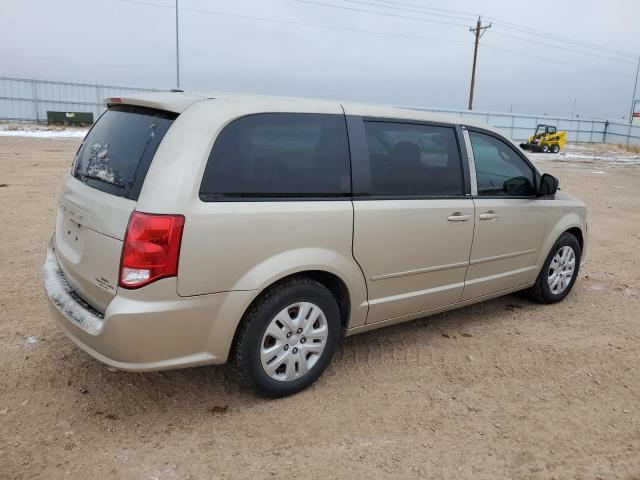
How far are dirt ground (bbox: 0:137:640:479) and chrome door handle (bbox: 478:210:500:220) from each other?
0.95 metres

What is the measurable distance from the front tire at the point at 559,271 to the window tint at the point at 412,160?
1.55 metres

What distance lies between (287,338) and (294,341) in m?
0.06

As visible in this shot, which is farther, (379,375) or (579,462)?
(379,375)

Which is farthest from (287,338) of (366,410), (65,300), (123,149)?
(123,149)

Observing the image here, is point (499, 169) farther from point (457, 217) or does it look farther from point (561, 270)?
point (561, 270)

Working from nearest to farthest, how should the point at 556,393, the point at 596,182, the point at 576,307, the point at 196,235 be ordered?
the point at 196,235 → the point at 556,393 → the point at 576,307 → the point at 596,182

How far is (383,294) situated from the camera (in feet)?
11.8

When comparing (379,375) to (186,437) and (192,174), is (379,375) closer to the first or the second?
(186,437)

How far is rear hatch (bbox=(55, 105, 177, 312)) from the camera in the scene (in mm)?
2760

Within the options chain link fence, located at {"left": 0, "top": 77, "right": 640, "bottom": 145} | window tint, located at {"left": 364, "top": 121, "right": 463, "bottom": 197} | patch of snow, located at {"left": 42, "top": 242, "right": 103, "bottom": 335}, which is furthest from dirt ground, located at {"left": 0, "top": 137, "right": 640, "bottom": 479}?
chain link fence, located at {"left": 0, "top": 77, "right": 640, "bottom": 145}

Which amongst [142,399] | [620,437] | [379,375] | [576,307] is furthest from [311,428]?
[576,307]

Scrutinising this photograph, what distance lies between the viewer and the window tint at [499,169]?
164 inches

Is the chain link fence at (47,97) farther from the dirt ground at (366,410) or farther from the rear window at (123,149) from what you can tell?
the rear window at (123,149)

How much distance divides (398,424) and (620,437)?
1209mm
